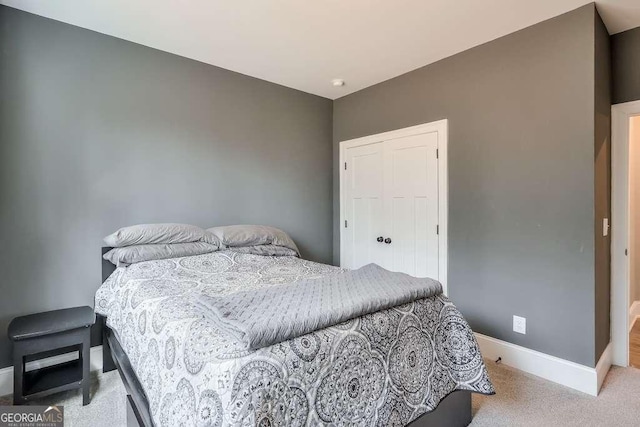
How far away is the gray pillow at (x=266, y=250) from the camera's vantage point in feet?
9.12

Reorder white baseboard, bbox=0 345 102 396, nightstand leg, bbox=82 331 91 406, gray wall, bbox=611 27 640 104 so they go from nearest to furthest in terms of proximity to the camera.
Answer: nightstand leg, bbox=82 331 91 406 < white baseboard, bbox=0 345 102 396 < gray wall, bbox=611 27 640 104

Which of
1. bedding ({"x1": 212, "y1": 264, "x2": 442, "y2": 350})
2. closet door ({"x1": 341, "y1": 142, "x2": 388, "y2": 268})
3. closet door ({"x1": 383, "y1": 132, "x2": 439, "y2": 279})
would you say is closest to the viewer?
bedding ({"x1": 212, "y1": 264, "x2": 442, "y2": 350})

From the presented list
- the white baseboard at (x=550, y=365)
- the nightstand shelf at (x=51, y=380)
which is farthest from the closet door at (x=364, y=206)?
the nightstand shelf at (x=51, y=380)

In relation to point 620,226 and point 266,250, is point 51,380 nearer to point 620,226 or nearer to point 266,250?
point 266,250

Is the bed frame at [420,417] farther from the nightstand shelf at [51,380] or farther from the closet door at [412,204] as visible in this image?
the closet door at [412,204]

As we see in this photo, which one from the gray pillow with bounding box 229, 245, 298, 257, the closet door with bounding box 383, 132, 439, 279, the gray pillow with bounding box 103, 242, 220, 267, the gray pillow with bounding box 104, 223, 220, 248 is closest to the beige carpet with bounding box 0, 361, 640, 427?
the gray pillow with bounding box 103, 242, 220, 267

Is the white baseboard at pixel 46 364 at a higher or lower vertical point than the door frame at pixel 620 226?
lower

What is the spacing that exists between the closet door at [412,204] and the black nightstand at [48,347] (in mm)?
2623

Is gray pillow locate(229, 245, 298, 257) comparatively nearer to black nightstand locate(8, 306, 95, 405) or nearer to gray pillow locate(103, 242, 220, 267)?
gray pillow locate(103, 242, 220, 267)

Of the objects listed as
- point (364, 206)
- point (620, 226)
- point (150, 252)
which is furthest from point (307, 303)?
point (620, 226)

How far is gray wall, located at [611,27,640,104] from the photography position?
241 cm

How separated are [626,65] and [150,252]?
148 inches

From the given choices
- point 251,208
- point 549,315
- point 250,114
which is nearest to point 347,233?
point 251,208

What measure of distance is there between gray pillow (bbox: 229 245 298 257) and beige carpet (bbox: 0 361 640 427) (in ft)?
4.03
